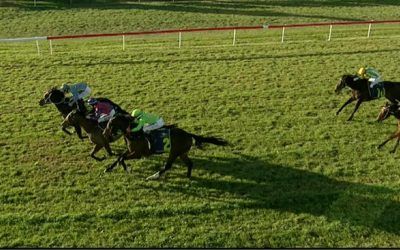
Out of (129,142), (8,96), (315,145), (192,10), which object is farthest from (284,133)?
(192,10)

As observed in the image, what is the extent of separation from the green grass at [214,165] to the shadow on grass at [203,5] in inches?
545

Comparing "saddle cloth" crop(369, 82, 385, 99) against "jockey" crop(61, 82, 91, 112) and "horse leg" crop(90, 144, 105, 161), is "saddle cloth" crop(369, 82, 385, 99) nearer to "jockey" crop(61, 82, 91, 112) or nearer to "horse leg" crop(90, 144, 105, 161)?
"horse leg" crop(90, 144, 105, 161)

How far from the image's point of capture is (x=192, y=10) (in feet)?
99.9

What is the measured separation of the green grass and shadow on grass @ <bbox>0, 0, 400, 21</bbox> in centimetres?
1383

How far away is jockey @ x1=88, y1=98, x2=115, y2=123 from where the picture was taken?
9641 millimetres

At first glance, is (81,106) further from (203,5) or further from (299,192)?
(203,5)

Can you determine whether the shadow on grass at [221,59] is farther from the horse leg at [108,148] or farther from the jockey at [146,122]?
the jockey at [146,122]

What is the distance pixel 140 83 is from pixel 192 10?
16.7 m


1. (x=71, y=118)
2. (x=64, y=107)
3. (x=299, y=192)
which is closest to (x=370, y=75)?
(x=299, y=192)

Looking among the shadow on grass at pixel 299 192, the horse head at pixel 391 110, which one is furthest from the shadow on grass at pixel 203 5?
the shadow on grass at pixel 299 192

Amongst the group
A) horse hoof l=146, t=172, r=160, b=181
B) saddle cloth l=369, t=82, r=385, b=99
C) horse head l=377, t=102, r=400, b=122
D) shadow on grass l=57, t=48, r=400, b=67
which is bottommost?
horse hoof l=146, t=172, r=160, b=181

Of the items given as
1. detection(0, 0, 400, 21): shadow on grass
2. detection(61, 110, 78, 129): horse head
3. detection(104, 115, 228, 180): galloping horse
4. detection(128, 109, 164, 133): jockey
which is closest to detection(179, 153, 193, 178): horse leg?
detection(104, 115, 228, 180): galloping horse

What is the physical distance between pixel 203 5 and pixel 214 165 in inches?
936

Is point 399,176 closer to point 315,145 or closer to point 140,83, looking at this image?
point 315,145
